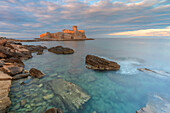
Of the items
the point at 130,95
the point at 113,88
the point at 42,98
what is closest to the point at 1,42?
the point at 42,98

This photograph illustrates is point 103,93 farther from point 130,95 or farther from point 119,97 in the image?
point 130,95

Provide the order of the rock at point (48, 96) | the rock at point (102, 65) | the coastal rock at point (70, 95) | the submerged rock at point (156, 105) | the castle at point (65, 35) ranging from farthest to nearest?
the castle at point (65, 35), the rock at point (102, 65), the rock at point (48, 96), the coastal rock at point (70, 95), the submerged rock at point (156, 105)

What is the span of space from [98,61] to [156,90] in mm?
9002

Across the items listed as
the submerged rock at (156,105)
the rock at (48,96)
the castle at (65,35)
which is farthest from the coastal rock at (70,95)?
the castle at (65,35)

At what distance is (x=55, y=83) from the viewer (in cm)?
923

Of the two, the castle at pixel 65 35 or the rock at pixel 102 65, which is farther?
the castle at pixel 65 35

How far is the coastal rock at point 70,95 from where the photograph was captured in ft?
20.7

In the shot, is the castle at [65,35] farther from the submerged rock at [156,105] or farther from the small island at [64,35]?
the submerged rock at [156,105]

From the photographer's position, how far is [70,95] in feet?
23.8

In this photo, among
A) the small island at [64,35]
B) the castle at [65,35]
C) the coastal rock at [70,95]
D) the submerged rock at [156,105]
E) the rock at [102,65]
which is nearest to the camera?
the submerged rock at [156,105]

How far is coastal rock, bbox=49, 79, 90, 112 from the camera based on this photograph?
6.32 m

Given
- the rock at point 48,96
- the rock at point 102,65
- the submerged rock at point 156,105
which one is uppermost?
the rock at point 102,65

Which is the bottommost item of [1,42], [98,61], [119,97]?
[119,97]

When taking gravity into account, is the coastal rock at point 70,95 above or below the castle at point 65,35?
below
